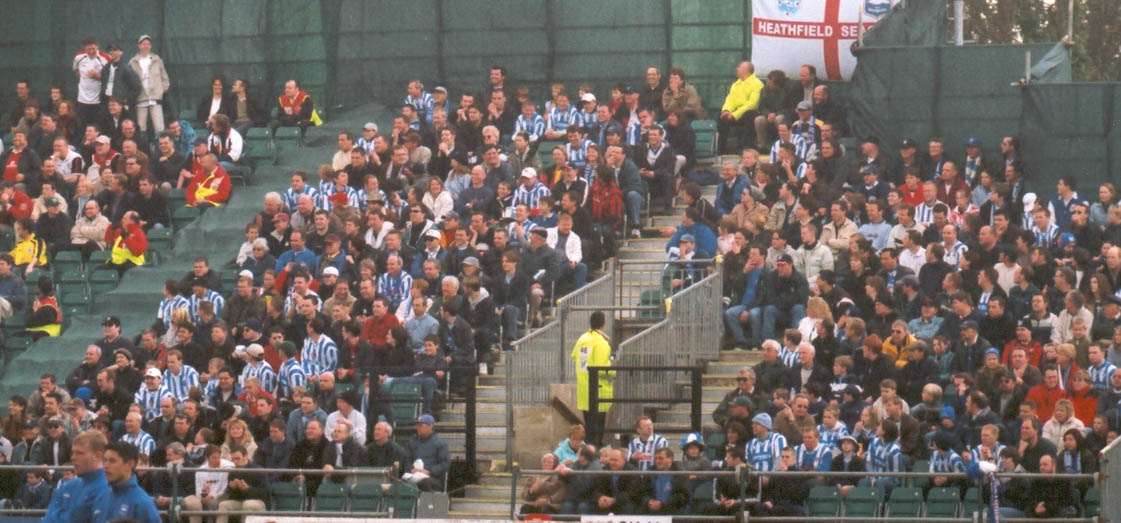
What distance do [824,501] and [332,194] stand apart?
29.6 ft

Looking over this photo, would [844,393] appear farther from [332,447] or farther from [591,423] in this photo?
[332,447]

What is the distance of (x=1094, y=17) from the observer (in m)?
40.0

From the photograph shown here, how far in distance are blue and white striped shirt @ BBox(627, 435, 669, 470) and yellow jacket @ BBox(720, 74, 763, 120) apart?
7512 mm

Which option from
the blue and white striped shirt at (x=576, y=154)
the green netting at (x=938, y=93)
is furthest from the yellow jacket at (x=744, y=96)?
the blue and white striped shirt at (x=576, y=154)

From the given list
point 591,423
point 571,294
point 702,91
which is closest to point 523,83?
point 702,91

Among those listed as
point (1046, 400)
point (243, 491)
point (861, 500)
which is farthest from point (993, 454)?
point (243, 491)

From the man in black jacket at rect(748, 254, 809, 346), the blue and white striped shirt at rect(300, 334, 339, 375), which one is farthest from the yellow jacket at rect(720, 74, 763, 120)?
the blue and white striped shirt at rect(300, 334, 339, 375)

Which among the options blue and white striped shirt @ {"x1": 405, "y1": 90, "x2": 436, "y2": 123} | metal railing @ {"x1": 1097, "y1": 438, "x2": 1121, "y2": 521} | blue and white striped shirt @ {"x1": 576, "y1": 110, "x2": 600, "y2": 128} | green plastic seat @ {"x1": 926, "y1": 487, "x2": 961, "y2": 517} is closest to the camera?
metal railing @ {"x1": 1097, "y1": 438, "x2": 1121, "y2": 521}

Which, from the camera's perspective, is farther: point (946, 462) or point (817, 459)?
point (817, 459)

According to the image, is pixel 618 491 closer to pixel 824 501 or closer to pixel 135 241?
pixel 824 501

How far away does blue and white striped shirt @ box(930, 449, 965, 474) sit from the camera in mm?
19328

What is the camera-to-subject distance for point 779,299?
2262 cm

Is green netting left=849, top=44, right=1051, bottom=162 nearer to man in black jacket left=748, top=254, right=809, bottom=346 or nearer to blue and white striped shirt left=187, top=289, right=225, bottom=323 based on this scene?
man in black jacket left=748, top=254, right=809, bottom=346

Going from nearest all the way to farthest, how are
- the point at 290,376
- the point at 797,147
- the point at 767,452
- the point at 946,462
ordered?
the point at 946,462 < the point at 767,452 < the point at 290,376 < the point at 797,147
